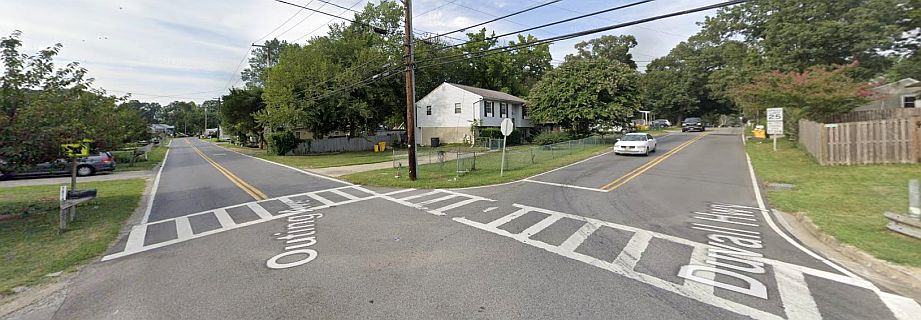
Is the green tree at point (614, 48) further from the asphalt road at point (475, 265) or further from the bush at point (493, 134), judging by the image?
the asphalt road at point (475, 265)

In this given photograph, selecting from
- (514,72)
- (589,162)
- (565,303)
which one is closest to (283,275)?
(565,303)

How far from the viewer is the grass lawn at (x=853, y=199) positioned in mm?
5910

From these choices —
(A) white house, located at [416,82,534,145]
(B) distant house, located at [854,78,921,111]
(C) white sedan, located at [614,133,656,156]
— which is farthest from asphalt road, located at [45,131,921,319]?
(A) white house, located at [416,82,534,145]

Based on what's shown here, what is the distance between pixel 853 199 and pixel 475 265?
954 centimetres

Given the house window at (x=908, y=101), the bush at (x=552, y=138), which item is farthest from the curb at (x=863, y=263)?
the house window at (x=908, y=101)

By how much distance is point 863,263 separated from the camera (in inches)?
212

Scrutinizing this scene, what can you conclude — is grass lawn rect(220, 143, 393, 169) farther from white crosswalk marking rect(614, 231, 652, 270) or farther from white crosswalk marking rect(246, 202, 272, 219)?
white crosswalk marking rect(614, 231, 652, 270)

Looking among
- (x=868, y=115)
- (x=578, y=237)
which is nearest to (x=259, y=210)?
(x=578, y=237)

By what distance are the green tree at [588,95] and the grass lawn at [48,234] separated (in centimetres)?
2895

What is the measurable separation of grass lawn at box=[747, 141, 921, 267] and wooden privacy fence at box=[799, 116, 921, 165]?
64 cm

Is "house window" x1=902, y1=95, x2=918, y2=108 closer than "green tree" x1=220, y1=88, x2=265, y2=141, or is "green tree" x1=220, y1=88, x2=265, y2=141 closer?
"house window" x1=902, y1=95, x2=918, y2=108

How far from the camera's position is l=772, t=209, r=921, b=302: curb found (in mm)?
4613

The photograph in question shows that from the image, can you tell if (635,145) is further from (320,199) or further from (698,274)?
(698,274)

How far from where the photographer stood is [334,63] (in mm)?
38000
